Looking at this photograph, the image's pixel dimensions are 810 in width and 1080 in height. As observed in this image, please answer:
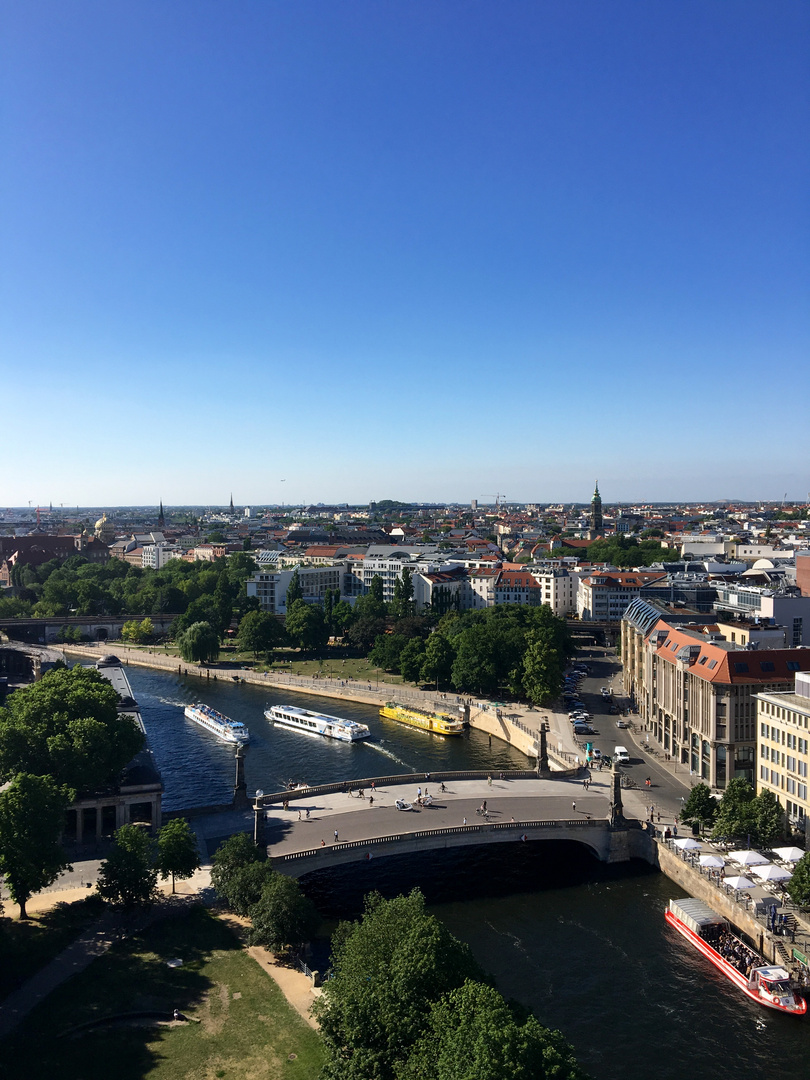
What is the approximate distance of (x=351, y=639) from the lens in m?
118

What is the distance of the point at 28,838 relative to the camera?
40.3 meters

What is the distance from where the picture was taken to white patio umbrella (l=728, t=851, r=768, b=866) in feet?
148

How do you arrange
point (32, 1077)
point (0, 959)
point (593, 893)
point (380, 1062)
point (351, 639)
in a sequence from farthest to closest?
point (351, 639), point (593, 893), point (0, 959), point (32, 1077), point (380, 1062)

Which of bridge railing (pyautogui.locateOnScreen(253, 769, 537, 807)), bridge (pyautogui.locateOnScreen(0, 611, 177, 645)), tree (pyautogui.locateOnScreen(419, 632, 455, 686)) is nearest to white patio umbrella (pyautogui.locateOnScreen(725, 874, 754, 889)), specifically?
bridge railing (pyautogui.locateOnScreen(253, 769, 537, 807))

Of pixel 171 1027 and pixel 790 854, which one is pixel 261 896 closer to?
pixel 171 1027

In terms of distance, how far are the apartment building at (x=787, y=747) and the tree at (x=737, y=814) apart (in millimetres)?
2161

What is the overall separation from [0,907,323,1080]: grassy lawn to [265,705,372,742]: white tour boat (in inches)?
1614

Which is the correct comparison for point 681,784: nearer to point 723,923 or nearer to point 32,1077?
point 723,923

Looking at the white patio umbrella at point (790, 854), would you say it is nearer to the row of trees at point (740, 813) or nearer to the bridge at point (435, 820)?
the row of trees at point (740, 813)

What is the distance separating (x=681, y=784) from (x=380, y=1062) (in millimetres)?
40313

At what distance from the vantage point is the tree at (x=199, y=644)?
112 metres

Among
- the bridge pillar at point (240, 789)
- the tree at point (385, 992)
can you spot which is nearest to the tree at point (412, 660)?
the bridge pillar at point (240, 789)

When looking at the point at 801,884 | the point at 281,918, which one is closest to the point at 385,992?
the point at 281,918

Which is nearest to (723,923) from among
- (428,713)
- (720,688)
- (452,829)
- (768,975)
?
(768,975)
